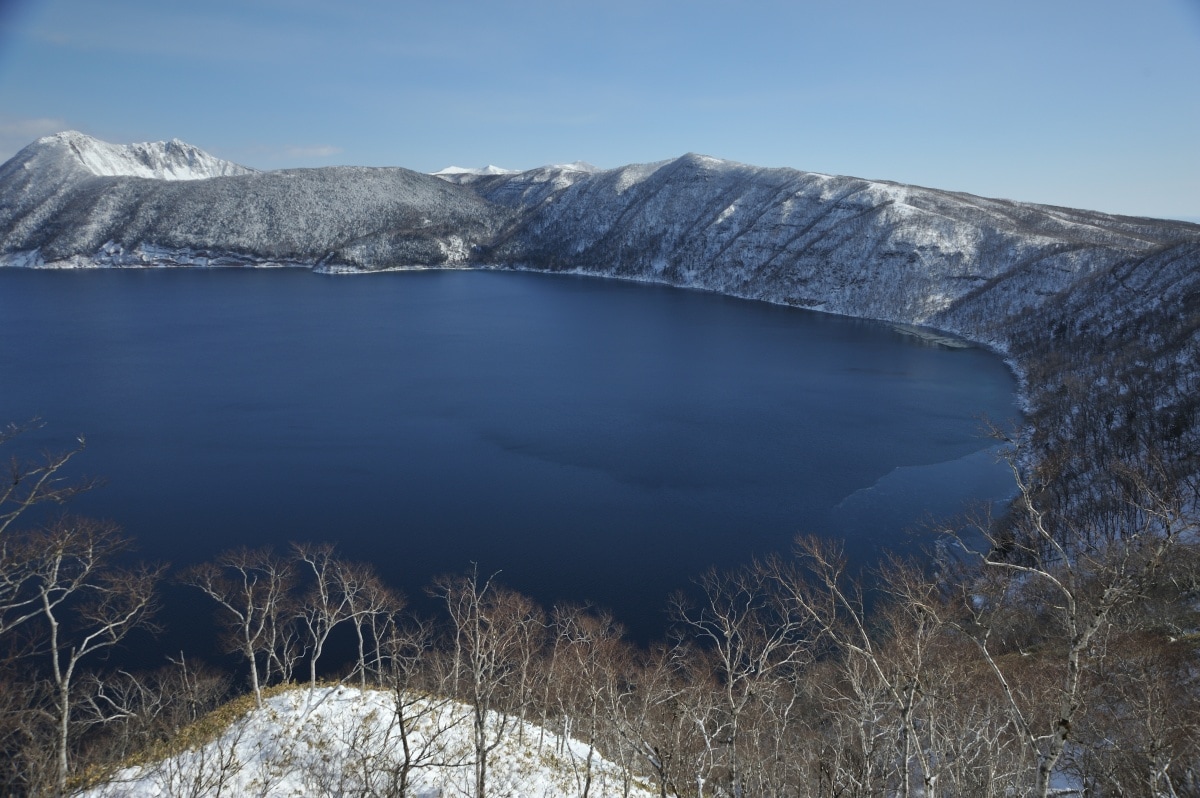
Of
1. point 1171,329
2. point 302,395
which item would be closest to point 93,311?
point 302,395

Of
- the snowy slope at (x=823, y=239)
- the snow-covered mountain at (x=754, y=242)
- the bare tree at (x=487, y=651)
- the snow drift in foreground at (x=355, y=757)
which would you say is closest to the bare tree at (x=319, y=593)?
the bare tree at (x=487, y=651)

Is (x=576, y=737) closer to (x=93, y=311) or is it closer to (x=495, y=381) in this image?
(x=495, y=381)

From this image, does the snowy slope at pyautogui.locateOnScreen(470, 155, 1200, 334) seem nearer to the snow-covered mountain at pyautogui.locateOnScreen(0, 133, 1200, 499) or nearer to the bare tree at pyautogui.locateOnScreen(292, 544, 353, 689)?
the snow-covered mountain at pyautogui.locateOnScreen(0, 133, 1200, 499)

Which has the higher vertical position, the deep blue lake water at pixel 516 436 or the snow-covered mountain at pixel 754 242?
the snow-covered mountain at pixel 754 242

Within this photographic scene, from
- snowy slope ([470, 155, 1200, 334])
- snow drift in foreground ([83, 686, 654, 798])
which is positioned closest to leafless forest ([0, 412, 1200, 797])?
snow drift in foreground ([83, 686, 654, 798])

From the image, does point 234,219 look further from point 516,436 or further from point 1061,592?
point 1061,592

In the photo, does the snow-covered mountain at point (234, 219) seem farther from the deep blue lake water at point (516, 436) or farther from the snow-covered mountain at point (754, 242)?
the deep blue lake water at point (516, 436)
